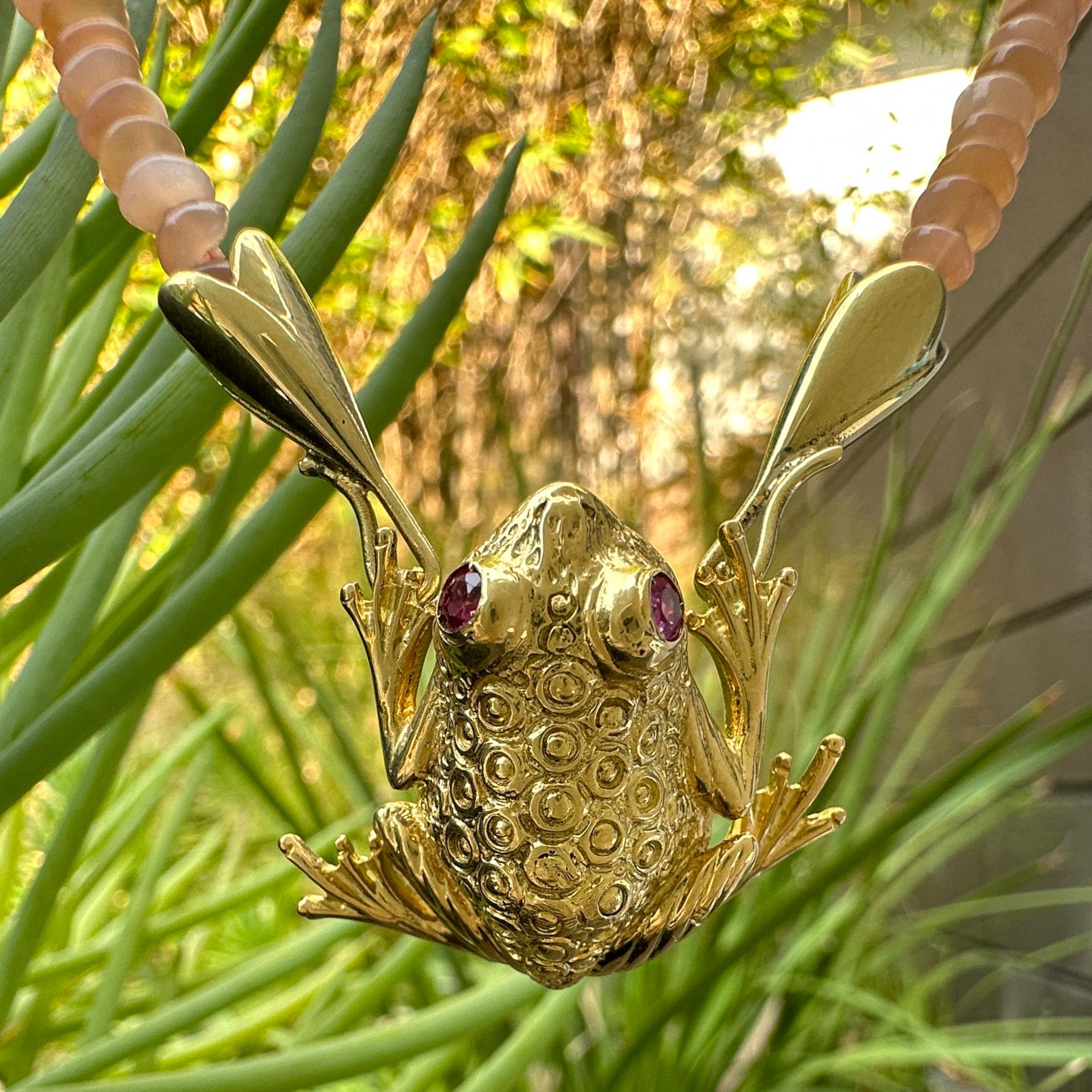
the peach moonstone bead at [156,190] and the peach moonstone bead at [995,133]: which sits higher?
the peach moonstone bead at [995,133]

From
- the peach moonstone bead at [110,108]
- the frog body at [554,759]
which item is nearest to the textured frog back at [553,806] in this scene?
the frog body at [554,759]

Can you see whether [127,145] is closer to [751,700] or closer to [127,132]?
[127,132]

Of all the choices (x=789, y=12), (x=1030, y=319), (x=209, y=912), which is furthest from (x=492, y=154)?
(x=209, y=912)

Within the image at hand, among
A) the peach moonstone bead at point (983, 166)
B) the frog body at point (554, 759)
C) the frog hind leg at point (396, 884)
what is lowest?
the frog hind leg at point (396, 884)

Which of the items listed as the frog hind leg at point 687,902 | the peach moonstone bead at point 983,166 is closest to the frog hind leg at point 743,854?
the frog hind leg at point 687,902

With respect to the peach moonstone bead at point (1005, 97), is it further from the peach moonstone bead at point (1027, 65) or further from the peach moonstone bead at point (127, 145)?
the peach moonstone bead at point (127, 145)

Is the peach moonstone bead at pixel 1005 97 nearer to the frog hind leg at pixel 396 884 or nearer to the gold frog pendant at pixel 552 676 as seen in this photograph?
the gold frog pendant at pixel 552 676

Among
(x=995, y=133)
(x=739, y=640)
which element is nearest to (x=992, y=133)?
(x=995, y=133)
